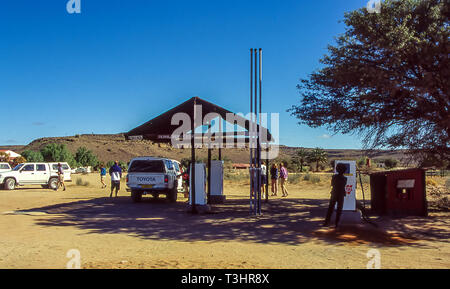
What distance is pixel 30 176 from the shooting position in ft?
92.3

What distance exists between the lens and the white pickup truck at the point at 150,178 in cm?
1853

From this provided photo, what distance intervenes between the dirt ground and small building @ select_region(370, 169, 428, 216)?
0.74m

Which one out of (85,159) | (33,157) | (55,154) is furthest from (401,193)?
(85,159)

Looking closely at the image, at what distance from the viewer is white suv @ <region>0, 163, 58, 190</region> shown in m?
27.0

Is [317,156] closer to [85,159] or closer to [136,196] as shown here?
[85,159]

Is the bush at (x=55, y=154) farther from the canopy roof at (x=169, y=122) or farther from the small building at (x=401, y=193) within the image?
the small building at (x=401, y=193)

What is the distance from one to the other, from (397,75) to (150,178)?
1106 cm

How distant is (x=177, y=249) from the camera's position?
28.2 ft

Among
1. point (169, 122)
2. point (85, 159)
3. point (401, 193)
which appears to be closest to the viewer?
point (401, 193)

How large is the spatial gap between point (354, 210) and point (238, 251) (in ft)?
16.9

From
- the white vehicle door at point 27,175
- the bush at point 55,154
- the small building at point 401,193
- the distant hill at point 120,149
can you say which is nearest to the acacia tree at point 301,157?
the distant hill at point 120,149

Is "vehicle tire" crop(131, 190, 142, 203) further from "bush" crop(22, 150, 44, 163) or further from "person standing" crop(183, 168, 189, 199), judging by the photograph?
"bush" crop(22, 150, 44, 163)

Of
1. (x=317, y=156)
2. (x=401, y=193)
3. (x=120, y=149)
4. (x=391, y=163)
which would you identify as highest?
(x=120, y=149)
